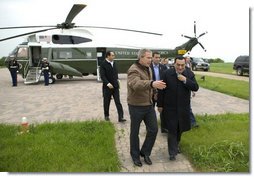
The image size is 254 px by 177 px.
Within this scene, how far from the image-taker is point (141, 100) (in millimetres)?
4996

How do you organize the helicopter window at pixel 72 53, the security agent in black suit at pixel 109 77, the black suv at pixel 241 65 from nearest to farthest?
the security agent in black suit at pixel 109 77 → the helicopter window at pixel 72 53 → the black suv at pixel 241 65

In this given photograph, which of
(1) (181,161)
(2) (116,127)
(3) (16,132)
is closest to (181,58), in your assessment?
(1) (181,161)

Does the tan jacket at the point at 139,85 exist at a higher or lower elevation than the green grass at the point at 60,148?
higher

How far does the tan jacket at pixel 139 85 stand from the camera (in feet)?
15.6

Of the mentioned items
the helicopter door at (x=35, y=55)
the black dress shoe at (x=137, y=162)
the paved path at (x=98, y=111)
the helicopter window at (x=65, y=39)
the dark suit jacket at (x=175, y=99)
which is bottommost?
the black dress shoe at (x=137, y=162)

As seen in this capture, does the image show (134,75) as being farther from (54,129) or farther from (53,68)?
(53,68)

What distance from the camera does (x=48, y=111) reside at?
9.94 metres

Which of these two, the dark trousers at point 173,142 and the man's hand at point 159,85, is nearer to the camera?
the man's hand at point 159,85

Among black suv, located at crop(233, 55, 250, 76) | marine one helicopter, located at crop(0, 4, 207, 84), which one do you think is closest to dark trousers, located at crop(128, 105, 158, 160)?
marine one helicopter, located at crop(0, 4, 207, 84)

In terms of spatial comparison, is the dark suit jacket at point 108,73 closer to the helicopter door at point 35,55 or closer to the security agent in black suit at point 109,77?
the security agent in black suit at point 109,77

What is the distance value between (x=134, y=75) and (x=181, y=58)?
835 mm

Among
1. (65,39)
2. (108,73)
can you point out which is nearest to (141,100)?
(108,73)

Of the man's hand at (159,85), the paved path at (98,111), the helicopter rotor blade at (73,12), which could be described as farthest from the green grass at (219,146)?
the helicopter rotor blade at (73,12)

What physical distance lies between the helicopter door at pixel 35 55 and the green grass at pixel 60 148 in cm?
1296
